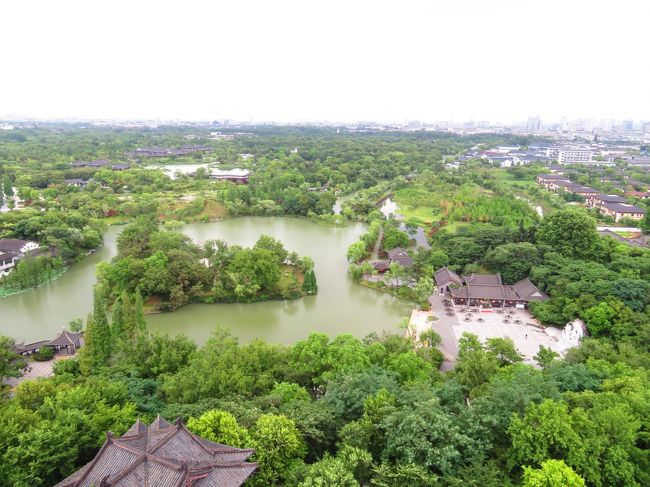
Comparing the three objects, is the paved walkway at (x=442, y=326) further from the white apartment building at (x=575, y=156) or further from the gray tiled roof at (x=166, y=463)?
the white apartment building at (x=575, y=156)

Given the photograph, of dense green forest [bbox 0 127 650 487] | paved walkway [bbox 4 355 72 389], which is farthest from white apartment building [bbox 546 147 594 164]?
paved walkway [bbox 4 355 72 389]

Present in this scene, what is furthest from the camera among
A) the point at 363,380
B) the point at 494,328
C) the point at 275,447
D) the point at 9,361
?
the point at 494,328

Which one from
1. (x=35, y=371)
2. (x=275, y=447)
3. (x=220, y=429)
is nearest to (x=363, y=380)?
(x=275, y=447)

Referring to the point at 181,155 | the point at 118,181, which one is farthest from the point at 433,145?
the point at 118,181

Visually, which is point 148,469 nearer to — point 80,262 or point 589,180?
point 80,262

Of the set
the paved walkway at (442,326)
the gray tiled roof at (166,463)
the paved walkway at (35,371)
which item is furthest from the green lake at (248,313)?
the gray tiled roof at (166,463)

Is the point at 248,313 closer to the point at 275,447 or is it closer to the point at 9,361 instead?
the point at 9,361
